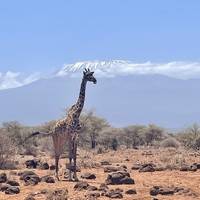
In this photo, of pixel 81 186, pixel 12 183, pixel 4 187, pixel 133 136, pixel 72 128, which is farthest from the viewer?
pixel 133 136

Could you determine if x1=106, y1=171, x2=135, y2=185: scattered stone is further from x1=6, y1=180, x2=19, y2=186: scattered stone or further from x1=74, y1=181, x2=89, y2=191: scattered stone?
x1=6, y1=180, x2=19, y2=186: scattered stone

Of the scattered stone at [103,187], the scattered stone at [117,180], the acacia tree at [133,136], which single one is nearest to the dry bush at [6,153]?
the scattered stone at [117,180]

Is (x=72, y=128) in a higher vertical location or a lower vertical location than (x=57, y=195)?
higher

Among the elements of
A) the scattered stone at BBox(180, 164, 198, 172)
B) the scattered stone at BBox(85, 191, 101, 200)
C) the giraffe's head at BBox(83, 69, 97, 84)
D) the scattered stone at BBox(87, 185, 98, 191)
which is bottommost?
the scattered stone at BBox(85, 191, 101, 200)

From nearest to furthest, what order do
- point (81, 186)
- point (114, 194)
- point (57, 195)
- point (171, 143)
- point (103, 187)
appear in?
point (57, 195), point (114, 194), point (103, 187), point (81, 186), point (171, 143)

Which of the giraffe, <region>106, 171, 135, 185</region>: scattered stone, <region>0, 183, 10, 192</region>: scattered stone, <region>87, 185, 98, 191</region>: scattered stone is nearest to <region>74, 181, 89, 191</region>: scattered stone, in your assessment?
<region>87, 185, 98, 191</region>: scattered stone

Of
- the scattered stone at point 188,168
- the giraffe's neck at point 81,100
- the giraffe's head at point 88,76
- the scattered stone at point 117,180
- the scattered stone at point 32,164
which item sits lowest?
the scattered stone at point 117,180

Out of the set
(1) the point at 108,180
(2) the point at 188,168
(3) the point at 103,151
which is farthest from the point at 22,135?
(1) the point at 108,180

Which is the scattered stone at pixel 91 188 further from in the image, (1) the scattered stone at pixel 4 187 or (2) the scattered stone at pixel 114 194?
(1) the scattered stone at pixel 4 187

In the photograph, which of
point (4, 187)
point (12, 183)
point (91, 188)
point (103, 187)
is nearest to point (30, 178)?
point (12, 183)

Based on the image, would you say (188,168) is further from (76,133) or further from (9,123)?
(9,123)

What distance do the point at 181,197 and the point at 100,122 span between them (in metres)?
39.2

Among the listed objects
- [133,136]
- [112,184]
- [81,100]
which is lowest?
[112,184]

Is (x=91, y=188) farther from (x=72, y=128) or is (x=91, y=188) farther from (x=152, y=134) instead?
(x=152, y=134)
